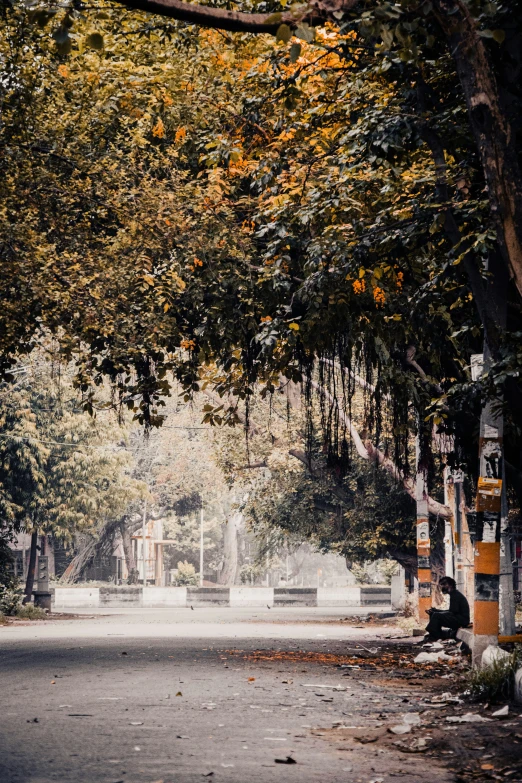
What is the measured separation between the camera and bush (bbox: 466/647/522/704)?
10.0 metres

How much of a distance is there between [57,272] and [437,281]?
5088 millimetres

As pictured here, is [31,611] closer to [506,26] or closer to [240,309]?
[240,309]

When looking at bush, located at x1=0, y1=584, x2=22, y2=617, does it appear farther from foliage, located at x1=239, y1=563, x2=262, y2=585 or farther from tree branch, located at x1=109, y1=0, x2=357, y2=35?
foliage, located at x1=239, y1=563, x2=262, y2=585

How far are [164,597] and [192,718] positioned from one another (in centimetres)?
4543

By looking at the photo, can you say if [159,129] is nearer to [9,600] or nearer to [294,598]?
[9,600]

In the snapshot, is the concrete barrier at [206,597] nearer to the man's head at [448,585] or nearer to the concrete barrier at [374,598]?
the concrete barrier at [374,598]

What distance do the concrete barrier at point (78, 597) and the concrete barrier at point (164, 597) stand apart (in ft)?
7.42

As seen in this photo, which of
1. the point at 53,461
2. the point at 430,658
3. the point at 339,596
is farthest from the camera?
the point at 339,596

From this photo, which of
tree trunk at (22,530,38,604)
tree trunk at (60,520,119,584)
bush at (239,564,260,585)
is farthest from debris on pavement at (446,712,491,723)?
bush at (239,564,260,585)

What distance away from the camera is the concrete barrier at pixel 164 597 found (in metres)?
52.6

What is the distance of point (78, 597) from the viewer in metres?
52.6

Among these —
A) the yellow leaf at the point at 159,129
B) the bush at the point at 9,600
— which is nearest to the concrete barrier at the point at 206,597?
the bush at the point at 9,600

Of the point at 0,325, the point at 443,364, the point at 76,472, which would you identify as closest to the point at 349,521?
the point at 76,472

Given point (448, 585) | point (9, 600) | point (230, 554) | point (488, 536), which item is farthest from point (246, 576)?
point (488, 536)
